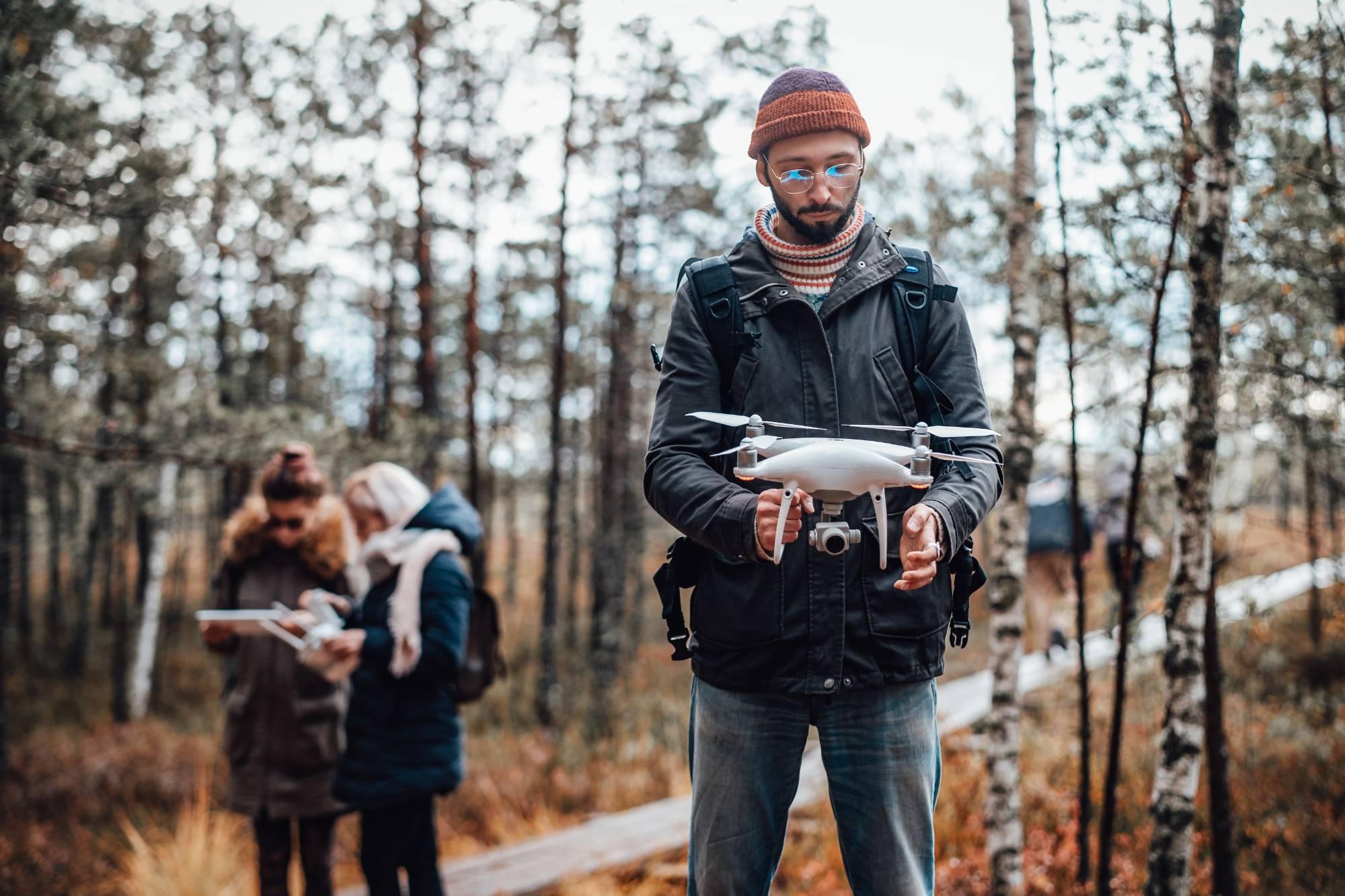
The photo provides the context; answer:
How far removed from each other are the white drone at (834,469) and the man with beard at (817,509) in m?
0.14

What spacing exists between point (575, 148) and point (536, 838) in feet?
23.1

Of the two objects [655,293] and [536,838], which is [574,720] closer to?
[536,838]

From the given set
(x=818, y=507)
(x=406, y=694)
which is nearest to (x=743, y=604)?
(x=818, y=507)

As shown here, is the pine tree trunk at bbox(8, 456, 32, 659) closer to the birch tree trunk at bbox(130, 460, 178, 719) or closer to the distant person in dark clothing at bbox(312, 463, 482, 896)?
the birch tree trunk at bbox(130, 460, 178, 719)

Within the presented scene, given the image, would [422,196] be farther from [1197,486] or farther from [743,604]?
[743,604]

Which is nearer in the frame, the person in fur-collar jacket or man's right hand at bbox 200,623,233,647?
man's right hand at bbox 200,623,233,647

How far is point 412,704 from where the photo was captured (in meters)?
3.71

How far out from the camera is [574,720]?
11.0m

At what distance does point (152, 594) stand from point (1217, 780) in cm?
1353

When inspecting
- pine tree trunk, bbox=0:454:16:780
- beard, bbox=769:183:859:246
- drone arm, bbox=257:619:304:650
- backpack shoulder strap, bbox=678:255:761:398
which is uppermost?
beard, bbox=769:183:859:246

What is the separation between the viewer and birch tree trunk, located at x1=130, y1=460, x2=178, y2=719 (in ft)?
40.8

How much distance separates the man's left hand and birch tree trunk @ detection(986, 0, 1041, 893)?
9.18ft

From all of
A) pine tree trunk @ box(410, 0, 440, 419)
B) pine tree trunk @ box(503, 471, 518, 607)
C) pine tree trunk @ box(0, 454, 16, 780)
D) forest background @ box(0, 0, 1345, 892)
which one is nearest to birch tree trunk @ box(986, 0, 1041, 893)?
forest background @ box(0, 0, 1345, 892)

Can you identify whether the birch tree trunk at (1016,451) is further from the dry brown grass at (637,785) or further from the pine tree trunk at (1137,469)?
the dry brown grass at (637,785)
